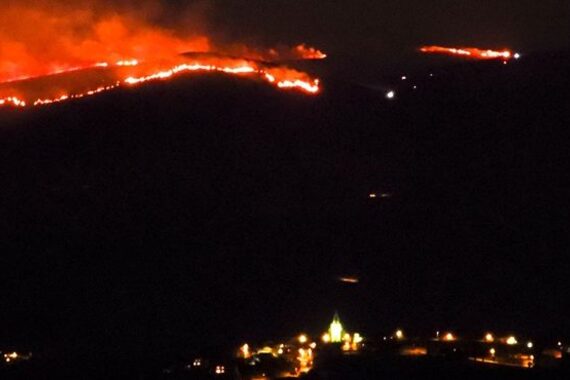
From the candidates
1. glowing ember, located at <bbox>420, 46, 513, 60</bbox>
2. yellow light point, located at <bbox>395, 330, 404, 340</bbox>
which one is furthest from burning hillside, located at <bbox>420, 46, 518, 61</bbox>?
yellow light point, located at <bbox>395, 330, 404, 340</bbox>

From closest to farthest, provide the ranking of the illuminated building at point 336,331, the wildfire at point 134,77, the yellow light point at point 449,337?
the yellow light point at point 449,337
the illuminated building at point 336,331
the wildfire at point 134,77

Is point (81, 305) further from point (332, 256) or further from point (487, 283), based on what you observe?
point (487, 283)

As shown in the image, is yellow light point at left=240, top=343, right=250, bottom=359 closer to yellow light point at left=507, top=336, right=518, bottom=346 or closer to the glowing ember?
yellow light point at left=507, top=336, right=518, bottom=346

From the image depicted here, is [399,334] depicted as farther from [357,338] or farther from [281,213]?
[281,213]

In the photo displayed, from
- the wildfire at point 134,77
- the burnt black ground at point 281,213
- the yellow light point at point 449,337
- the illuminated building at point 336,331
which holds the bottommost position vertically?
the yellow light point at point 449,337

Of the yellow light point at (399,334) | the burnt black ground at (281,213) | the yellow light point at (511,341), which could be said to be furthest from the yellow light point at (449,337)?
the burnt black ground at (281,213)

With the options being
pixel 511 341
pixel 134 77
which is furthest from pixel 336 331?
pixel 134 77

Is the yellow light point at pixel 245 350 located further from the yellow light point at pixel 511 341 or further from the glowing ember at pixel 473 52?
the glowing ember at pixel 473 52

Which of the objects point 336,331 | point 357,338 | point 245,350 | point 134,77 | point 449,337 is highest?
point 134,77

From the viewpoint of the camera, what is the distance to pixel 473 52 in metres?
43.1

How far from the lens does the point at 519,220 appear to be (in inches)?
1061

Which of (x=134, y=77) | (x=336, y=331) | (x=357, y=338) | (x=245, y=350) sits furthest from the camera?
(x=134, y=77)

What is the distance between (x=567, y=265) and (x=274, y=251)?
21.3ft

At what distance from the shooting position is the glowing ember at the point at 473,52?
41.5 metres
